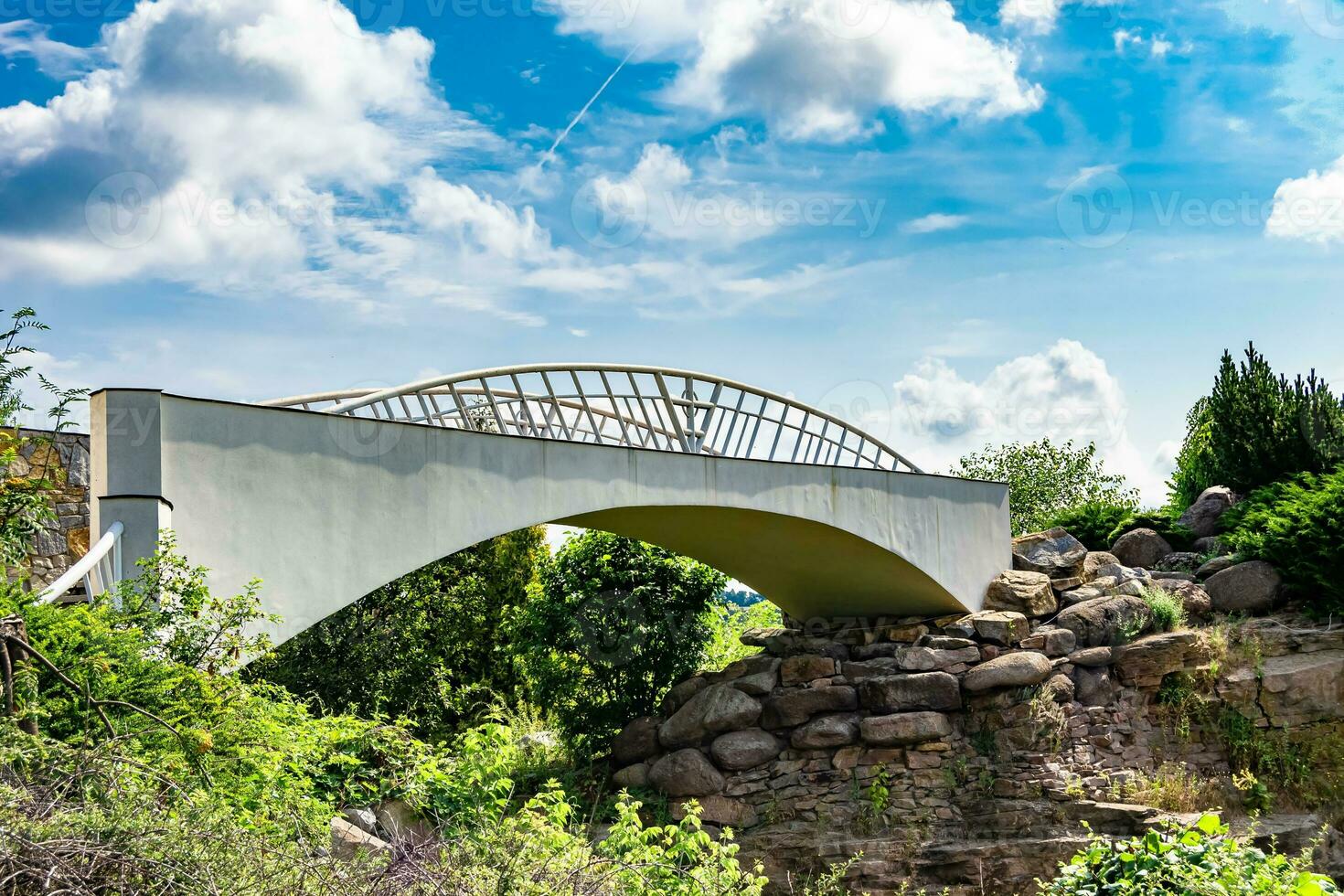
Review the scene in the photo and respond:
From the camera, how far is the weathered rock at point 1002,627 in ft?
47.5

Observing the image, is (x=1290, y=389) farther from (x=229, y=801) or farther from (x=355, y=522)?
(x=229, y=801)

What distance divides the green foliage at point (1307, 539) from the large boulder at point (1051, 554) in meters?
2.12

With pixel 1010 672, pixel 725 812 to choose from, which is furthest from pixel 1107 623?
pixel 725 812

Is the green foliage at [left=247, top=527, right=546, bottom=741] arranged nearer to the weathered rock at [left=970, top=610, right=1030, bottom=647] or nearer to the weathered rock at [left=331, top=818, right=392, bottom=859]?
the weathered rock at [left=970, top=610, right=1030, bottom=647]

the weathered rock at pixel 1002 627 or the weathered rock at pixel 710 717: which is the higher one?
the weathered rock at pixel 1002 627

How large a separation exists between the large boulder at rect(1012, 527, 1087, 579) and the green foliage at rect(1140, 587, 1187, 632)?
1233 mm

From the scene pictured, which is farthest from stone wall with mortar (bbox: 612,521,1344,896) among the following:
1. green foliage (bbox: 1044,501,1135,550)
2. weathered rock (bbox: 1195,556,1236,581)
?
green foliage (bbox: 1044,501,1135,550)

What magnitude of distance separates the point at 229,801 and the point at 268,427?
3.24 metres

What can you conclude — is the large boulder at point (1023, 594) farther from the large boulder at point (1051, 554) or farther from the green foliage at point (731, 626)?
the green foliage at point (731, 626)

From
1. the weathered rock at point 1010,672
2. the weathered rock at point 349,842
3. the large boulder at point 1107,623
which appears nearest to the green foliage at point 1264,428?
the large boulder at point 1107,623

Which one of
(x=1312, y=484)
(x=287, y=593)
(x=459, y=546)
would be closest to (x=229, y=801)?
(x=287, y=593)

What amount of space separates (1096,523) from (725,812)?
26.4 ft

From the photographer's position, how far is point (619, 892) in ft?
17.7

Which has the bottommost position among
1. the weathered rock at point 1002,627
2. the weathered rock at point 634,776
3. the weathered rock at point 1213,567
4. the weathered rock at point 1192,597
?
the weathered rock at point 634,776
